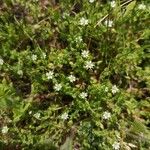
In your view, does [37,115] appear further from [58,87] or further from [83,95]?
[83,95]

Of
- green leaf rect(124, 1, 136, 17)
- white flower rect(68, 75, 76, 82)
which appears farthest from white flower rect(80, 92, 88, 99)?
green leaf rect(124, 1, 136, 17)

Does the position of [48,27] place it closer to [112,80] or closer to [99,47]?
[99,47]

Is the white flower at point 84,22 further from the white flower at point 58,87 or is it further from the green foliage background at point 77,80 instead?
the white flower at point 58,87

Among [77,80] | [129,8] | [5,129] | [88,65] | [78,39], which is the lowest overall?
[5,129]

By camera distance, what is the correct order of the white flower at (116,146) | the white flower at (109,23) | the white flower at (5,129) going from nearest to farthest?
the white flower at (116,146) < the white flower at (5,129) < the white flower at (109,23)

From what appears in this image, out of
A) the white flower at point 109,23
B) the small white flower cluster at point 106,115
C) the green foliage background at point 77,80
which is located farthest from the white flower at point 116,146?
the white flower at point 109,23

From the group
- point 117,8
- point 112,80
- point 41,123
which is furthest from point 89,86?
point 117,8

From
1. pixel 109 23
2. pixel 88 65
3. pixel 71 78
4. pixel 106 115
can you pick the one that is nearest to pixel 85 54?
pixel 88 65

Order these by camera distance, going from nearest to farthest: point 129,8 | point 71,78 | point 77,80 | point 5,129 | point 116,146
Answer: point 116,146 < point 5,129 < point 71,78 < point 77,80 < point 129,8

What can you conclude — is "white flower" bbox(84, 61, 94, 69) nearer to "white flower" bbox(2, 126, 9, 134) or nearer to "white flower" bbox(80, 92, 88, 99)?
"white flower" bbox(80, 92, 88, 99)
